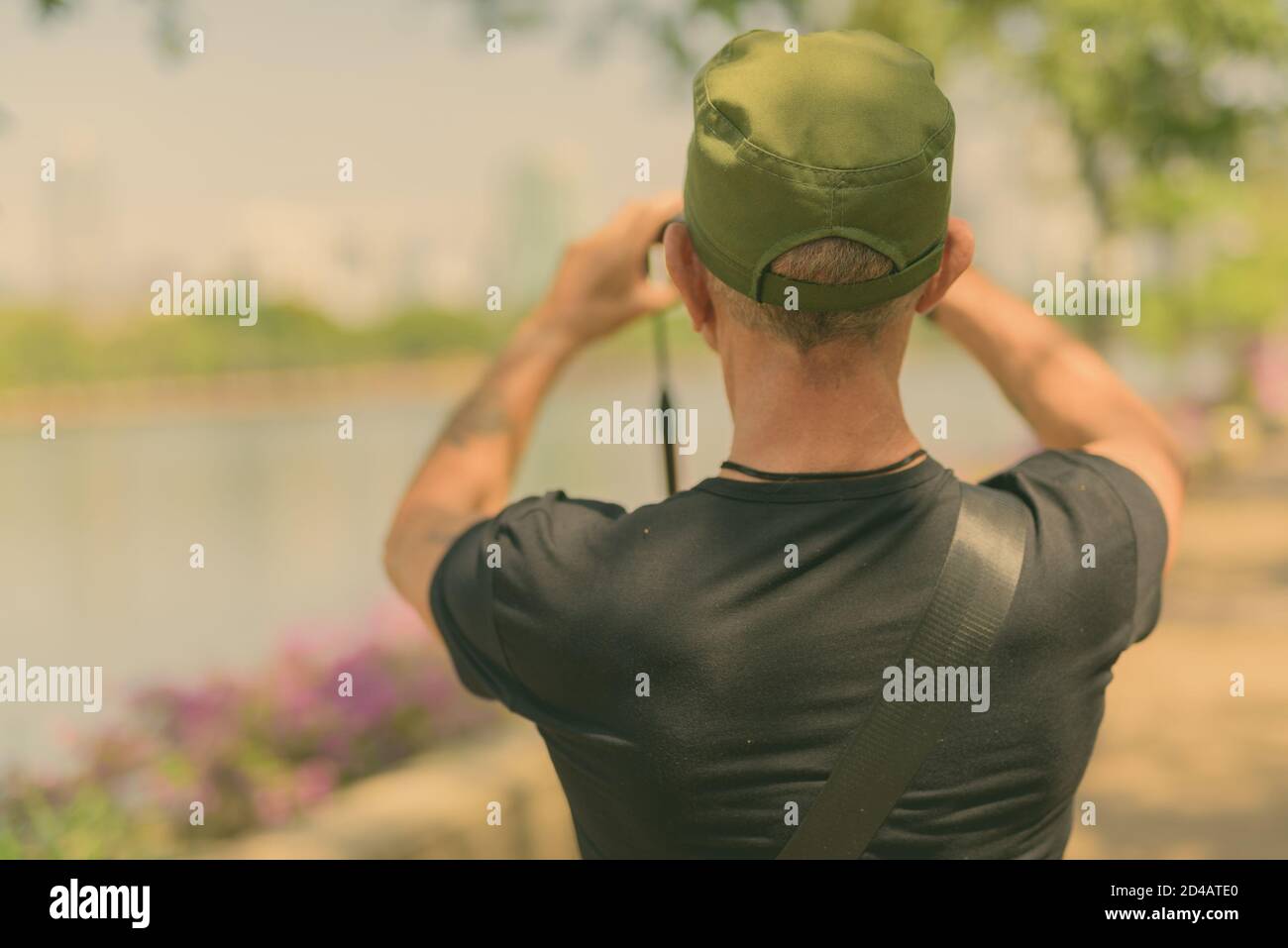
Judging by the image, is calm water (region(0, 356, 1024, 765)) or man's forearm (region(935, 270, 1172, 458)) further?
calm water (region(0, 356, 1024, 765))

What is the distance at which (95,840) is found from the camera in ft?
14.6

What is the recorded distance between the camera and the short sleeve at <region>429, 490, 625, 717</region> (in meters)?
1.28

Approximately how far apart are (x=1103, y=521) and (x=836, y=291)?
15.4 inches

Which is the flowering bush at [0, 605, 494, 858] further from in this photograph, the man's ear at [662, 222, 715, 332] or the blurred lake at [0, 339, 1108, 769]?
the man's ear at [662, 222, 715, 332]

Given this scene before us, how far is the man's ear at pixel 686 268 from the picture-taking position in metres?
1.34

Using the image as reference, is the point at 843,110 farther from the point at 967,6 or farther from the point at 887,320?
the point at 967,6

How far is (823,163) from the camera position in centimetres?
122

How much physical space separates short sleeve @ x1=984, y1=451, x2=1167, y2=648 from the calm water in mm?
482

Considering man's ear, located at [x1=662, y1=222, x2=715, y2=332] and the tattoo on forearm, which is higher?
man's ear, located at [x1=662, y1=222, x2=715, y2=332]

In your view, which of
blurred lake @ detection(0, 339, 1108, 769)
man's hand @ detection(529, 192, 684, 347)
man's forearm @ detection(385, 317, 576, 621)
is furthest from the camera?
blurred lake @ detection(0, 339, 1108, 769)

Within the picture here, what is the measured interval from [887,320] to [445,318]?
30.4m

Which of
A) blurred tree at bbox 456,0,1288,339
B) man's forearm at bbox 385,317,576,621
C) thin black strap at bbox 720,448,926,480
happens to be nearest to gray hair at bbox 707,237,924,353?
thin black strap at bbox 720,448,926,480

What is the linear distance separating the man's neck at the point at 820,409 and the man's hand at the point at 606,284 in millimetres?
363

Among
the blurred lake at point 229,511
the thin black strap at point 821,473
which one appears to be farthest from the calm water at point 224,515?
the thin black strap at point 821,473
